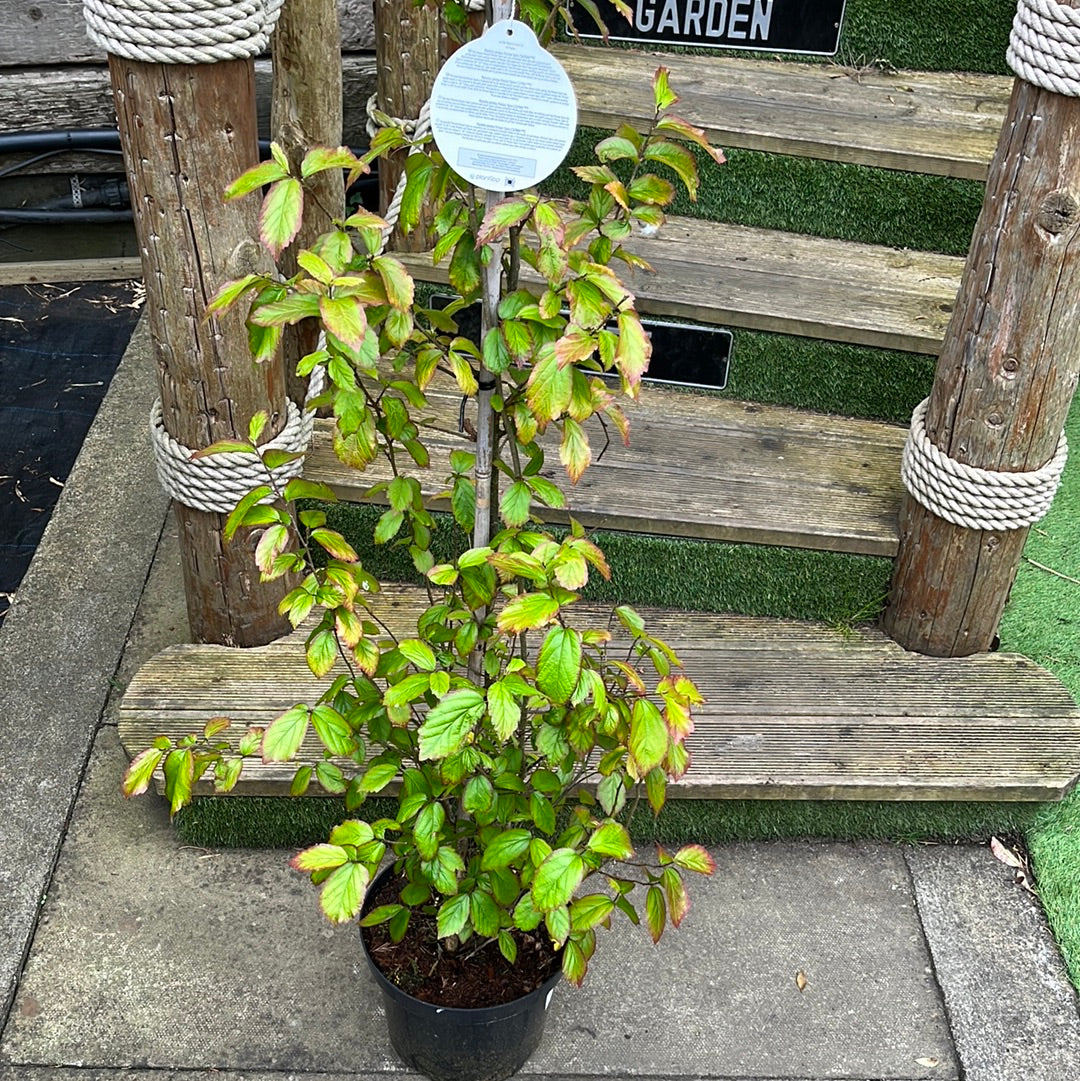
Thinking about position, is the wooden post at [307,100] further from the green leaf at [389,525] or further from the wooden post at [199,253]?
the green leaf at [389,525]

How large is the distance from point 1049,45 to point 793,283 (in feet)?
2.82

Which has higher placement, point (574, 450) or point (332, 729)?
point (574, 450)

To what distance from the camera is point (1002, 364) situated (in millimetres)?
2113

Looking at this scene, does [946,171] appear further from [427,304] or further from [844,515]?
[427,304]

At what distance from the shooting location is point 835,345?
2580 mm

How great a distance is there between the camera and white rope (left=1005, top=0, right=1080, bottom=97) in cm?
182

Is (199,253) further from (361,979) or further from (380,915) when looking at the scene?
(361,979)

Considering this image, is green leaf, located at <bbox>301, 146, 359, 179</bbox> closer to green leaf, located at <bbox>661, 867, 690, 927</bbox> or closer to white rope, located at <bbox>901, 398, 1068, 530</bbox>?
green leaf, located at <bbox>661, 867, 690, 927</bbox>

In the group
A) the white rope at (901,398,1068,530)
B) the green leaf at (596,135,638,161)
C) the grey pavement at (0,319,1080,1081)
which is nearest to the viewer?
the green leaf at (596,135,638,161)

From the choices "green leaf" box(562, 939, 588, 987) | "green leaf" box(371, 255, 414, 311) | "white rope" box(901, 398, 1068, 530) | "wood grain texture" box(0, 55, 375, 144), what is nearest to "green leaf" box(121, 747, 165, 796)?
"green leaf" box(562, 939, 588, 987)

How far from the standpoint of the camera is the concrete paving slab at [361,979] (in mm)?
1914

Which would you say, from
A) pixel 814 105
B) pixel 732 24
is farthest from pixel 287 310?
pixel 732 24

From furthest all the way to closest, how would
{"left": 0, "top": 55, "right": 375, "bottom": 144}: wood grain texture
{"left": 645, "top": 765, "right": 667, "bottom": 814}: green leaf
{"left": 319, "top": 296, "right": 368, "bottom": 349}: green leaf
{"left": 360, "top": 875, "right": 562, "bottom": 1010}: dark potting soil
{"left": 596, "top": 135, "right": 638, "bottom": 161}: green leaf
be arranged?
{"left": 0, "top": 55, "right": 375, "bottom": 144}: wood grain texture
{"left": 360, "top": 875, "right": 562, "bottom": 1010}: dark potting soil
{"left": 645, "top": 765, "right": 667, "bottom": 814}: green leaf
{"left": 596, "top": 135, "right": 638, "bottom": 161}: green leaf
{"left": 319, "top": 296, "right": 368, "bottom": 349}: green leaf

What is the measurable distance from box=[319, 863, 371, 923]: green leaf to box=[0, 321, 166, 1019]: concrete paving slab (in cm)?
89
